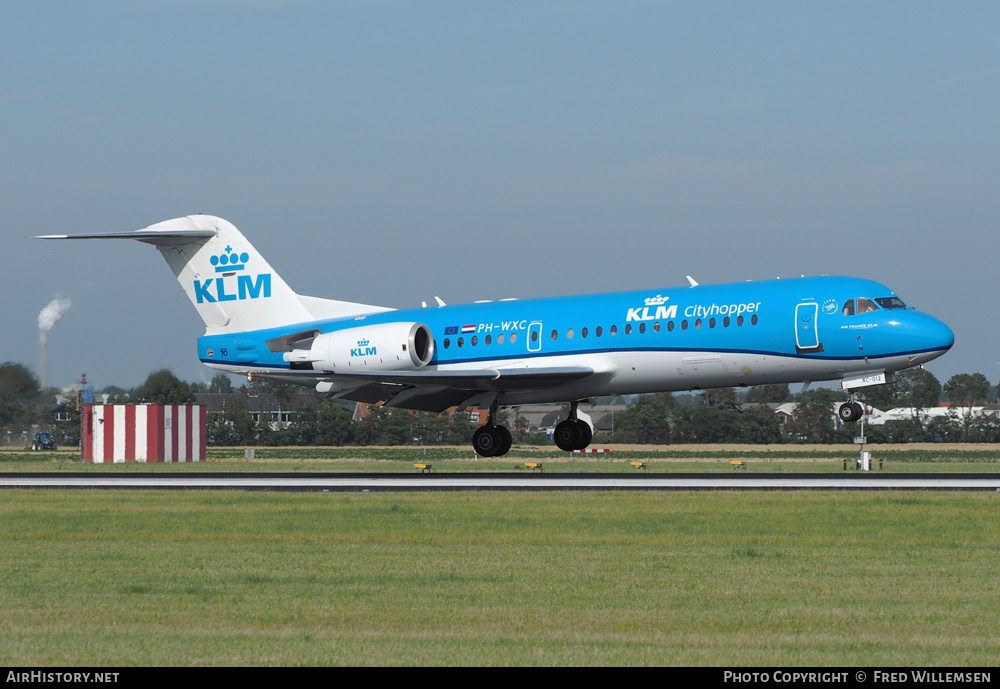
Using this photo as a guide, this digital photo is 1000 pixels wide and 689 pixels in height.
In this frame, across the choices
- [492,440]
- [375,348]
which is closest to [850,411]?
[492,440]

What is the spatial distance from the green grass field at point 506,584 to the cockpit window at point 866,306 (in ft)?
28.2

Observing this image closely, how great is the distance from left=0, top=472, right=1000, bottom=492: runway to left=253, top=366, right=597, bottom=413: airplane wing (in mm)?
2753

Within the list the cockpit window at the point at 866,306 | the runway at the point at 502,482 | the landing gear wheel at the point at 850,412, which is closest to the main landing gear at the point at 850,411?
the landing gear wheel at the point at 850,412

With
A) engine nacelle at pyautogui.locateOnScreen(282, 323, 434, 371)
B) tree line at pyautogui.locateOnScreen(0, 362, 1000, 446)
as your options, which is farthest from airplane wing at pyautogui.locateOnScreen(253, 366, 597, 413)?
tree line at pyautogui.locateOnScreen(0, 362, 1000, 446)

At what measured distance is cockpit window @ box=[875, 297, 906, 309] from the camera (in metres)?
31.6

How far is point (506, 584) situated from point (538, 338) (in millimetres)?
22417

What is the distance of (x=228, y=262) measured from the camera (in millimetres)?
40688

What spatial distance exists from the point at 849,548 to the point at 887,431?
6014 cm

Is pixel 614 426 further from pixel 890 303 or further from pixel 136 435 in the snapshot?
pixel 890 303

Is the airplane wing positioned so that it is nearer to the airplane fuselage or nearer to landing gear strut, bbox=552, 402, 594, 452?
the airplane fuselage

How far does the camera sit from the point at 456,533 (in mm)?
19078
